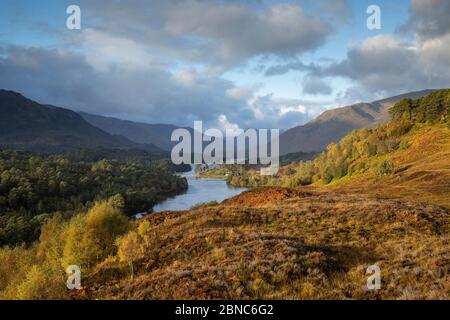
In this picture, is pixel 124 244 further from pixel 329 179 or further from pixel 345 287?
pixel 329 179

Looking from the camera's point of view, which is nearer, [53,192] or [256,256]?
[256,256]

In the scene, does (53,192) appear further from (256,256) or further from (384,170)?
(256,256)

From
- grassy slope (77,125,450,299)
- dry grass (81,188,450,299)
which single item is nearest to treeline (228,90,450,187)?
grassy slope (77,125,450,299)

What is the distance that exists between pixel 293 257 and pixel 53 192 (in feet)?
449

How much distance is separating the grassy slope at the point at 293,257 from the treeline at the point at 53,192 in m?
71.5

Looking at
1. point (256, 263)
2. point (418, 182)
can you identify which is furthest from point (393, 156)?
point (256, 263)

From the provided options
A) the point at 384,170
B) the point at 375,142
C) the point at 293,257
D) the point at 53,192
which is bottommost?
the point at 53,192

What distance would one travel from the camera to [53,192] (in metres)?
135

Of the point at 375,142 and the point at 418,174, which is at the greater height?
the point at 375,142

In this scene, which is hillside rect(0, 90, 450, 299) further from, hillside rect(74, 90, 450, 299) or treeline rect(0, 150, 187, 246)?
treeline rect(0, 150, 187, 246)

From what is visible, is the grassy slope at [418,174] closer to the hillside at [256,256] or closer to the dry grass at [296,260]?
the hillside at [256,256]

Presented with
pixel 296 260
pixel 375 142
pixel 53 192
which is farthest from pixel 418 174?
pixel 53 192

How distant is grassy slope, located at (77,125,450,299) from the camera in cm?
1320
